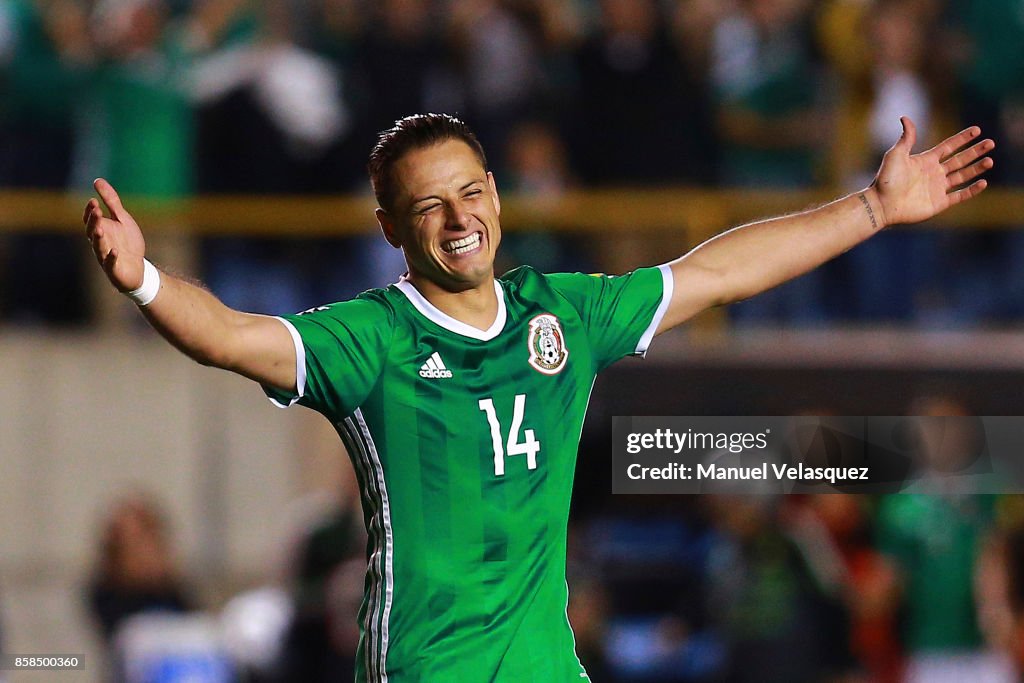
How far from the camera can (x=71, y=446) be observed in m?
12.6

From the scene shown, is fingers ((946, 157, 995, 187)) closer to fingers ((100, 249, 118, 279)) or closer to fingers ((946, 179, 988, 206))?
fingers ((946, 179, 988, 206))

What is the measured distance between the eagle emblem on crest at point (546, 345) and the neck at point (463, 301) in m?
0.14

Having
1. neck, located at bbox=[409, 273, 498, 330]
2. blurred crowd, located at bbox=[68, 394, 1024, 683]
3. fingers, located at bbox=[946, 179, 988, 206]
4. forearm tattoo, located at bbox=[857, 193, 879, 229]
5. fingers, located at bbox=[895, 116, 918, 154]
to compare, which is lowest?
blurred crowd, located at bbox=[68, 394, 1024, 683]

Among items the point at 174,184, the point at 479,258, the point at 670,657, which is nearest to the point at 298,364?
the point at 479,258

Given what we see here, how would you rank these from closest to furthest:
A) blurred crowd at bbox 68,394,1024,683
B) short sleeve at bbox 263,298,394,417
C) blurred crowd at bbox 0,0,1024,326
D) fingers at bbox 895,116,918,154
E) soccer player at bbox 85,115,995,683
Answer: short sleeve at bbox 263,298,394,417, soccer player at bbox 85,115,995,683, fingers at bbox 895,116,918,154, blurred crowd at bbox 68,394,1024,683, blurred crowd at bbox 0,0,1024,326

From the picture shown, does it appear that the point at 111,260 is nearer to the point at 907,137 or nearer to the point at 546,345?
the point at 546,345

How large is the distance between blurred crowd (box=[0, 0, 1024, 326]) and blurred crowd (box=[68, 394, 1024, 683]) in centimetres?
170

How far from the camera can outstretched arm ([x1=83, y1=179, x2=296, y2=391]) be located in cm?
461

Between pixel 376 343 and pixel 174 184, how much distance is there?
7.99 m

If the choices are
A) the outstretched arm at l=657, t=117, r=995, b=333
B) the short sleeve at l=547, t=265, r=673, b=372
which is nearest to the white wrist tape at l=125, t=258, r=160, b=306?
the short sleeve at l=547, t=265, r=673, b=372

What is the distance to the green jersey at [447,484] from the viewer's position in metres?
5.04

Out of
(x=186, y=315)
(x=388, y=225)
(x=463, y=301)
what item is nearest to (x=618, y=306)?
(x=463, y=301)

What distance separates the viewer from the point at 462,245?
16.7ft

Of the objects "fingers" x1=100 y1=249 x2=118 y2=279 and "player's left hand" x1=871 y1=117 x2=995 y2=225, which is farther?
"player's left hand" x1=871 y1=117 x2=995 y2=225
